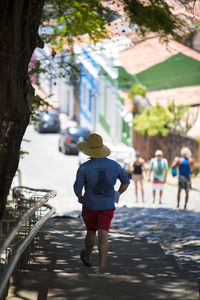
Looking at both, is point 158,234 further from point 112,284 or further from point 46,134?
point 46,134

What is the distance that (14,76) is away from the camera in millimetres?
9180

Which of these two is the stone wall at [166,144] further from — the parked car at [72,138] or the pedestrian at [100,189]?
the pedestrian at [100,189]

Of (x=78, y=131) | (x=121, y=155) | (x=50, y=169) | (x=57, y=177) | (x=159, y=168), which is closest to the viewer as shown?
(x=159, y=168)

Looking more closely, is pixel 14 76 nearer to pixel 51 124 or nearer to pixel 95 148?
pixel 95 148

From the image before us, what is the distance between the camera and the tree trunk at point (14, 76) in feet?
29.9

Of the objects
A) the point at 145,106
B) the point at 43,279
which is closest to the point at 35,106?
the point at 43,279

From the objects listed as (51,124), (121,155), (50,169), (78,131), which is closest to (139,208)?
(121,155)

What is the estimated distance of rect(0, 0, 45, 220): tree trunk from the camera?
912 centimetres

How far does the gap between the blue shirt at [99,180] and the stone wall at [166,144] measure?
28498 mm

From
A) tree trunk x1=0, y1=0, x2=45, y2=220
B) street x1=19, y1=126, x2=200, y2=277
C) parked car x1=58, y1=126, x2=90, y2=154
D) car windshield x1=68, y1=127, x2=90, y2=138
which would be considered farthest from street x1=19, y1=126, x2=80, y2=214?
tree trunk x1=0, y1=0, x2=45, y2=220

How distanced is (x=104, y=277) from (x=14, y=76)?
10.0 ft

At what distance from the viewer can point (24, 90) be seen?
31.6 feet

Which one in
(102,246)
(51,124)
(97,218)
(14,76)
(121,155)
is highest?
(14,76)

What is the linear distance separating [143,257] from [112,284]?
307 cm
